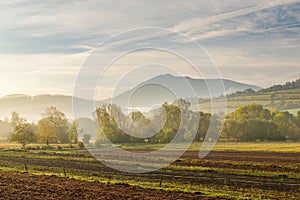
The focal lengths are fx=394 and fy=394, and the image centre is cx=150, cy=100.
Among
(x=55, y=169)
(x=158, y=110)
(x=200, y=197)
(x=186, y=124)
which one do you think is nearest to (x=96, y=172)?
(x=55, y=169)

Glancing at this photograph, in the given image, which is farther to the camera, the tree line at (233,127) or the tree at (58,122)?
the tree at (58,122)

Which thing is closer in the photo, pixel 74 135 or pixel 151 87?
pixel 151 87

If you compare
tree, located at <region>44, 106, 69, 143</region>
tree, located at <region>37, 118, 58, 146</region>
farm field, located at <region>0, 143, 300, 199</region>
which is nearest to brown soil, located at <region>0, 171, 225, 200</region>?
farm field, located at <region>0, 143, 300, 199</region>

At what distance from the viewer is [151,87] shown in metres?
35.1

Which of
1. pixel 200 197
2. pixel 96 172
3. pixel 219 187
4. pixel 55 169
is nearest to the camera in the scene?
pixel 200 197

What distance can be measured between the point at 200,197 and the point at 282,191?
6663 millimetres

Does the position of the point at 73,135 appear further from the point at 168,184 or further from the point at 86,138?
the point at 168,184

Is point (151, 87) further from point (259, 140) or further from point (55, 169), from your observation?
point (259, 140)

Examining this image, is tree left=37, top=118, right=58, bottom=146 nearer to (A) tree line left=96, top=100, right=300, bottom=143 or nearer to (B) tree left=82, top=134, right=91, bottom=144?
(B) tree left=82, top=134, right=91, bottom=144

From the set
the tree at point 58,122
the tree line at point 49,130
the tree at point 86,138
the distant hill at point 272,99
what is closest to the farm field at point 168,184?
the tree line at point 49,130

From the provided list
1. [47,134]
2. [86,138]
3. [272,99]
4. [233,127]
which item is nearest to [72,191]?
[86,138]

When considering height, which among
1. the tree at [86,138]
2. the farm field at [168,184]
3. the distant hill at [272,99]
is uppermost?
the distant hill at [272,99]

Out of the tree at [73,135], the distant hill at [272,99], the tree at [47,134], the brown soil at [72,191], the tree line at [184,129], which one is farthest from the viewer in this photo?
the distant hill at [272,99]

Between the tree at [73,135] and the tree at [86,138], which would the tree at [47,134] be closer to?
the tree at [73,135]
